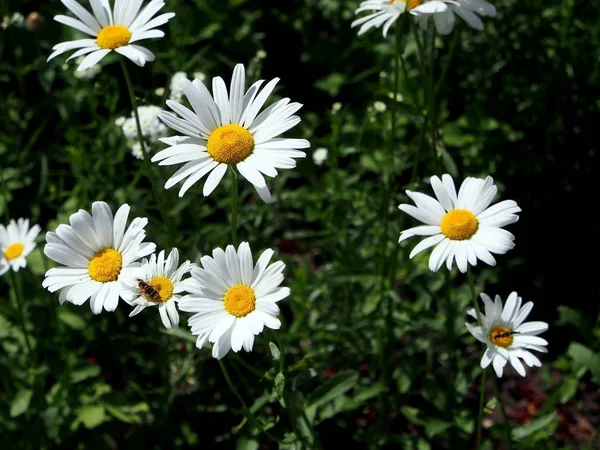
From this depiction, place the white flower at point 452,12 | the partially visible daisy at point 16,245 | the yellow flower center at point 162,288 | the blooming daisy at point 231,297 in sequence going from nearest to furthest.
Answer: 1. the blooming daisy at point 231,297
2. the yellow flower center at point 162,288
3. the white flower at point 452,12
4. the partially visible daisy at point 16,245

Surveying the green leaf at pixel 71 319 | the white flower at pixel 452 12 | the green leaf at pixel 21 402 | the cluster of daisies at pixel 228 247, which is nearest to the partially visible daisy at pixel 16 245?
the green leaf at pixel 71 319

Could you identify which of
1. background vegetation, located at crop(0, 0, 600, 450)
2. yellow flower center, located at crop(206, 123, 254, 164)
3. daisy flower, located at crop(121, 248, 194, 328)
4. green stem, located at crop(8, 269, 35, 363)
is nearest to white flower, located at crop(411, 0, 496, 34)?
background vegetation, located at crop(0, 0, 600, 450)

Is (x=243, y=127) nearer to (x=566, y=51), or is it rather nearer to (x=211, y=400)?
(x=211, y=400)

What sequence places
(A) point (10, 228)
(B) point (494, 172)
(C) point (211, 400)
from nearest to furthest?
1. (A) point (10, 228)
2. (C) point (211, 400)
3. (B) point (494, 172)

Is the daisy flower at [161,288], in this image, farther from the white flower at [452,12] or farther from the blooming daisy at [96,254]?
the white flower at [452,12]

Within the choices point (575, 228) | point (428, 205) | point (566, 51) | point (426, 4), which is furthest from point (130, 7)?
point (575, 228)

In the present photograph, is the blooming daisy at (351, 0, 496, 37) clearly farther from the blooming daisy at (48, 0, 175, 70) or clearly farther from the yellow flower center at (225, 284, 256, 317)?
the yellow flower center at (225, 284, 256, 317)
